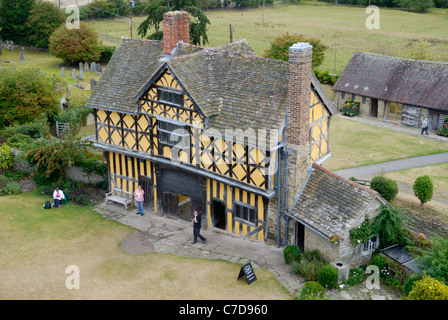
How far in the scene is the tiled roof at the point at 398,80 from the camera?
38656 mm

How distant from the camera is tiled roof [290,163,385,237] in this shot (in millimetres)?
20406

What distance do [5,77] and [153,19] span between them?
16.7m

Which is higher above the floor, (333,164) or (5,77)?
(5,77)

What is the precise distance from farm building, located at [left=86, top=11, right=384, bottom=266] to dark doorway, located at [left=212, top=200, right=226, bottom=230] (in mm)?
50

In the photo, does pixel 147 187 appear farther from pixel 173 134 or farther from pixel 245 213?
pixel 245 213

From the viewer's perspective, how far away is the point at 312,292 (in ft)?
60.6

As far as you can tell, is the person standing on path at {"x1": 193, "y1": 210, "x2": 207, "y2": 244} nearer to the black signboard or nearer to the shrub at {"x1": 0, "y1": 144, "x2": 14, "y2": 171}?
the black signboard

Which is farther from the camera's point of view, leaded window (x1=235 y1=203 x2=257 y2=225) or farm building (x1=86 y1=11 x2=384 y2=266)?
leaded window (x1=235 y1=203 x2=257 y2=225)

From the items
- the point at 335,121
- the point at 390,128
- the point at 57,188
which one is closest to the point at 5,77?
the point at 57,188

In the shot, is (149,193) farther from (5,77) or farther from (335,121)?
(335,121)

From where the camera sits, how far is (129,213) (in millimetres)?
26750

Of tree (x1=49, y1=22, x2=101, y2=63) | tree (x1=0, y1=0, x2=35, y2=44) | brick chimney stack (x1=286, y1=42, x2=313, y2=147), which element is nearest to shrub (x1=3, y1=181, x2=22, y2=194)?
brick chimney stack (x1=286, y1=42, x2=313, y2=147)

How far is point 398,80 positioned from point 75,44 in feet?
102

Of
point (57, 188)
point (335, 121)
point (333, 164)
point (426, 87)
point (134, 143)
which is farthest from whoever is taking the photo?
point (335, 121)
